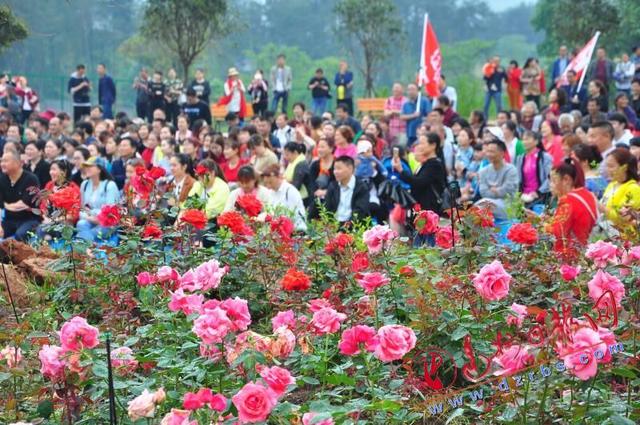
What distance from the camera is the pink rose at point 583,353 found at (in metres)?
3.15

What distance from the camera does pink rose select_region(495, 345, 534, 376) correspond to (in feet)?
11.0

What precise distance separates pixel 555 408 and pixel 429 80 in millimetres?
12334

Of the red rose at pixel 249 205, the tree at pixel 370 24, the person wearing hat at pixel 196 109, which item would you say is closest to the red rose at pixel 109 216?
the red rose at pixel 249 205

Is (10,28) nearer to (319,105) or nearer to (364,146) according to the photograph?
(364,146)

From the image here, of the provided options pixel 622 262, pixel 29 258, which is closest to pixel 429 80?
pixel 29 258

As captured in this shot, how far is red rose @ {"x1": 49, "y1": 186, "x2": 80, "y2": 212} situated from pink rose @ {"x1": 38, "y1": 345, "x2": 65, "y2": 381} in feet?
7.15

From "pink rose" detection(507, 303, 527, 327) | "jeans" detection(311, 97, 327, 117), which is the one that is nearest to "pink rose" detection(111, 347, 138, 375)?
"pink rose" detection(507, 303, 527, 327)

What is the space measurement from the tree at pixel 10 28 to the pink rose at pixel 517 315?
3.04 m

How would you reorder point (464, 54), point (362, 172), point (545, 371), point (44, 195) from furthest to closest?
point (464, 54) → point (362, 172) → point (44, 195) → point (545, 371)

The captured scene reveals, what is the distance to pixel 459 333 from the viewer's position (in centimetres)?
397

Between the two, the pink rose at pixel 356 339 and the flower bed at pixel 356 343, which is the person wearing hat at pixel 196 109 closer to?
the flower bed at pixel 356 343

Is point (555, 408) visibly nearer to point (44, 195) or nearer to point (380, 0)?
point (44, 195)

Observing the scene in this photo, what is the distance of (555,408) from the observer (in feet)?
11.8

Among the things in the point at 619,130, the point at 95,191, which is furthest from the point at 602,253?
the point at 619,130
